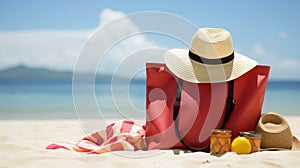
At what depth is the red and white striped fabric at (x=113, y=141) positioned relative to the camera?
2.94 meters

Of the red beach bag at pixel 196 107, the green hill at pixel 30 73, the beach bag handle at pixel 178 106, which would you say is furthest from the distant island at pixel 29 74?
the beach bag handle at pixel 178 106

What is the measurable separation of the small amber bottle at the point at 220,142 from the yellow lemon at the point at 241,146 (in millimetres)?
46

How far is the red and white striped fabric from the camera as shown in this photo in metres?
2.94

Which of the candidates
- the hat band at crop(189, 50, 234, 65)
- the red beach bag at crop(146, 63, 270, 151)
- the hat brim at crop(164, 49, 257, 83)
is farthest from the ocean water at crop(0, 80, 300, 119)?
the hat band at crop(189, 50, 234, 65)

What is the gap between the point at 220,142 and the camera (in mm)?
2795

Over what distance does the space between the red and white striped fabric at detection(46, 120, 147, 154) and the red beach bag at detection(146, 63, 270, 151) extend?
0.11 metres

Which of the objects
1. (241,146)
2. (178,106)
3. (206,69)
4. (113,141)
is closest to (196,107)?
(178,106)

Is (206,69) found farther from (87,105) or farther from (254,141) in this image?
(87,105)

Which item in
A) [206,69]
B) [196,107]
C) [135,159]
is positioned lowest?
[135,159]

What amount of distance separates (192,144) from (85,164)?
3.17 ft

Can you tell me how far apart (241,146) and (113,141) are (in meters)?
1.00

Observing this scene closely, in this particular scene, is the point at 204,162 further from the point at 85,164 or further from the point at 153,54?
the point at 153,54

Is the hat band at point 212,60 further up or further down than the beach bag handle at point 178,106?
further up

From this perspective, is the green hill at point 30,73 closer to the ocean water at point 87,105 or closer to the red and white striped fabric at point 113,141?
the ocean water at point 87,105
